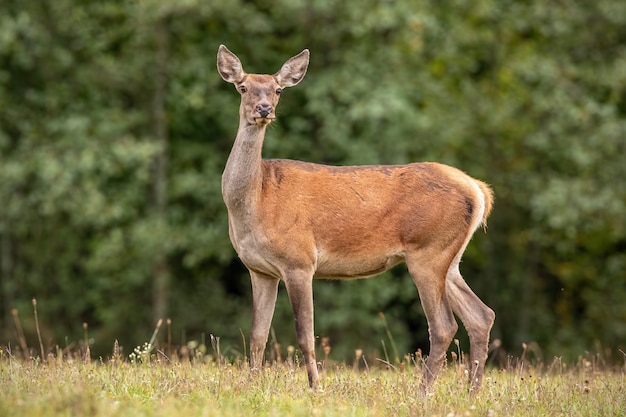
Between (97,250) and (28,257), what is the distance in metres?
1.96

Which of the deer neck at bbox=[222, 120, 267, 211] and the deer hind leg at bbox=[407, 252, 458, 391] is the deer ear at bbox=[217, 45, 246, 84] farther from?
the deer hind leg at bbox=[407, 252, 458, 391]

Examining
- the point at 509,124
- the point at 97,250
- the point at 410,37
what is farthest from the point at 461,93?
the point at 97,250

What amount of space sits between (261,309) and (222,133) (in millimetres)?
10769

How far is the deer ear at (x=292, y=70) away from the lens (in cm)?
853

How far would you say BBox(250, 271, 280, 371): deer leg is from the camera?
8273 millimetres

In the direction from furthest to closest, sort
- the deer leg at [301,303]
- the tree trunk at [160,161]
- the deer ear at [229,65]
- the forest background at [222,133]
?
the tree trunk at [160,161]
the forest background at [222,133]
the deer ear at [229,65]
the deer leg at [301,303]

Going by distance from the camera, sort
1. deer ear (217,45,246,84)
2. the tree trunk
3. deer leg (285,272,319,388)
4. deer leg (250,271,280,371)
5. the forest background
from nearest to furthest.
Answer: deer leg (285,272,319,388), deer leg (250,271,280,371), deer ear (217,45,246,84), the forest background, the tree trunk

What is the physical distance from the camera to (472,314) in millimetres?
8359

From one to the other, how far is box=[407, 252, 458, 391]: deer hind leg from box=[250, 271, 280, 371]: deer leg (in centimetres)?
106

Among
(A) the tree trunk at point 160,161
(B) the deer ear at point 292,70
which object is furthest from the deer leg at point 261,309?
(A) the tree trunk at point 160,161

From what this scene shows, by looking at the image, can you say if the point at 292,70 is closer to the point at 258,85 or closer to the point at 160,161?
the point at 258,85

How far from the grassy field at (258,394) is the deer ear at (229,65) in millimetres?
2183

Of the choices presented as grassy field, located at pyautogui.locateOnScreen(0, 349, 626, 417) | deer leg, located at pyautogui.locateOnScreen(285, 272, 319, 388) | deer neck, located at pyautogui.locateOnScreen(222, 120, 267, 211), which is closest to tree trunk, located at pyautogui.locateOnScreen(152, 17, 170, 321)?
deer neck, located at pyautogui.locateOnScreen(222, 120, 267, 211)

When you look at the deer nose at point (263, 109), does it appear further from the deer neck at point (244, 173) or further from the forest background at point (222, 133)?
the forest background at point (222, 133)
